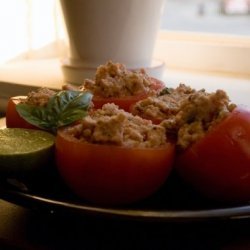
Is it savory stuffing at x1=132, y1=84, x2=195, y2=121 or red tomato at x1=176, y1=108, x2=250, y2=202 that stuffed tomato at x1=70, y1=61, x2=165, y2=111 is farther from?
red tomato at x1=176, y1=108, x2=250, y2=202

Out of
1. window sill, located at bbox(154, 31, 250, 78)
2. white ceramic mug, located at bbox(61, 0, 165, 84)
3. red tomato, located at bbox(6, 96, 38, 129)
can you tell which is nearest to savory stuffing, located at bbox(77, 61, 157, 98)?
red tomato, located at bbox(6, 96, 38, 129)

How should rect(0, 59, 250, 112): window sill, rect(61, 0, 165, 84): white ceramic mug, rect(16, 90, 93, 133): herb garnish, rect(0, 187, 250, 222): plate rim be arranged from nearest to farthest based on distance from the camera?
1. rect(0, 187, 250, 222): plate rim
2. rect(16, 90, 93, 133): herb garnish
3. rect(61, 0, 165, 84): white ceramic mug
4. rect(0, 59, 250, 112): window sill

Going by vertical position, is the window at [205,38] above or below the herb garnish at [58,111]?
below

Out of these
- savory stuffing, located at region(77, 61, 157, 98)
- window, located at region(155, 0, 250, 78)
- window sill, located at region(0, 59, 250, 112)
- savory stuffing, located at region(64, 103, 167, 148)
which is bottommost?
window sill, located at region(0, 59, 250, 112)

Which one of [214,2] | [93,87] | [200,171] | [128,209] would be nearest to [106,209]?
[128,209]

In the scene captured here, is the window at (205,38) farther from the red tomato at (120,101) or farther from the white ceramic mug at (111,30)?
Answer: the red tomato at (120,101)

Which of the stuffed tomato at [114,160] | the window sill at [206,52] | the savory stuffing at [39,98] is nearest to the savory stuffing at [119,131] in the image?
the stuffed tomato at [114,160]
